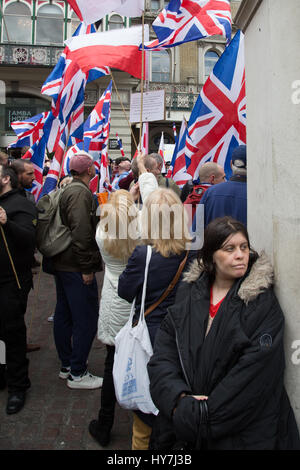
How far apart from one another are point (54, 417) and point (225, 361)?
6.43 feet

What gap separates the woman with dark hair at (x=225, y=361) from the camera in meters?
1.61

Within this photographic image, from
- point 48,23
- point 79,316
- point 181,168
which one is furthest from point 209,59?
point 79,316

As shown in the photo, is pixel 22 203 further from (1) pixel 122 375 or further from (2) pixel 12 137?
(2) pixel 12 137

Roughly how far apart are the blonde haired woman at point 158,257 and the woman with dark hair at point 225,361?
0.35 meters

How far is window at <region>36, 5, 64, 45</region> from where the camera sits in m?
18.5

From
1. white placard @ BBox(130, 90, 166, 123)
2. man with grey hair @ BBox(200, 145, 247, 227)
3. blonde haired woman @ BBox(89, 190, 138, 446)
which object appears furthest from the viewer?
white placard @ BBox(130, 90, 166, 123)

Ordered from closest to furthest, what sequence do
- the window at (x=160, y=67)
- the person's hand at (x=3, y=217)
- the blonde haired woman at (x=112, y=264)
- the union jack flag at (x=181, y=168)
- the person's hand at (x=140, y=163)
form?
the blonde haired woman at (x=112, y=264)
the person's hand at (x=3, y=217)
the person's hand at (x=140, y=163)
the union jack flag at (x=181, y=168)
the window at (x=160, y=67)

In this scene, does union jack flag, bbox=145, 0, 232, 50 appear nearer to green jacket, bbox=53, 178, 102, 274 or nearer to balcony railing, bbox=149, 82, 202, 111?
green jacket, bbox=53, 178, 102, 274

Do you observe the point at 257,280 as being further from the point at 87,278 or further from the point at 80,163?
the point at 80,163

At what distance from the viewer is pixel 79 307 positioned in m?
3.49

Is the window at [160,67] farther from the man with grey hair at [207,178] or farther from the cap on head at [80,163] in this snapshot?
the cap on head at [80,163]

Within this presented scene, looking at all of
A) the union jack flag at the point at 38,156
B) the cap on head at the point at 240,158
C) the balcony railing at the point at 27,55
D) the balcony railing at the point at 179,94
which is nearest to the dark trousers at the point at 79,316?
the cap on head at the point at 240,158

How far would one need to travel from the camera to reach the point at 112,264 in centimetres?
286

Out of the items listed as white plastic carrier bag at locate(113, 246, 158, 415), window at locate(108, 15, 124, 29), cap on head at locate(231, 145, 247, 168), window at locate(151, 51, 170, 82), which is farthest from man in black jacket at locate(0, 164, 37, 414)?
window at locate(151, 51, 170, 82)
